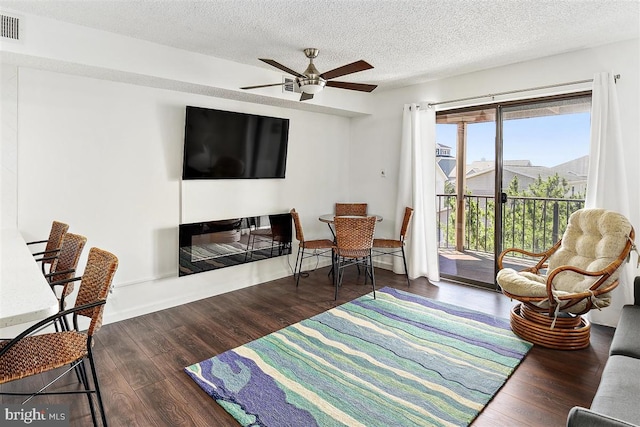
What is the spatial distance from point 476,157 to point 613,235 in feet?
5.90

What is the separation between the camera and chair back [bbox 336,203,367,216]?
5324 millimetres

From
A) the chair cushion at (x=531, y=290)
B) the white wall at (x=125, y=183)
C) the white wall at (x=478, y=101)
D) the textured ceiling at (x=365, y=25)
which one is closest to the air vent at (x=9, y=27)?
the textured ceiling at (x=365, y=25)

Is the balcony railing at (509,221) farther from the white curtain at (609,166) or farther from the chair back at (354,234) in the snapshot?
the chair back at (354,234)

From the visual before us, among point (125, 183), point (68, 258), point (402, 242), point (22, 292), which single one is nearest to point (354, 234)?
point (402, 242)

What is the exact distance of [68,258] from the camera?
2.32m

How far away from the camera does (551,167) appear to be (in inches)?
151

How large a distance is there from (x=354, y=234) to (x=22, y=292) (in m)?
3.05

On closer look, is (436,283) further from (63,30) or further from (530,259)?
(63,30)

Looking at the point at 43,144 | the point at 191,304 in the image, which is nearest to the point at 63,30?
the point at 43,144

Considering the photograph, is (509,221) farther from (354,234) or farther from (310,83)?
(310,83)

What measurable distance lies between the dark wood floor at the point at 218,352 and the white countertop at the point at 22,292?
89 centimetres

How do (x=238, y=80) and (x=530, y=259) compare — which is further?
(x=530, y=259)

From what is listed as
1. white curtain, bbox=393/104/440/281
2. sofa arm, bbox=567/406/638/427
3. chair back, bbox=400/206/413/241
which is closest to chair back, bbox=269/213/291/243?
chair back, bbox=400/206/413/241

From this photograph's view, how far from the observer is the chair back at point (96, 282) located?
69.4 inches
